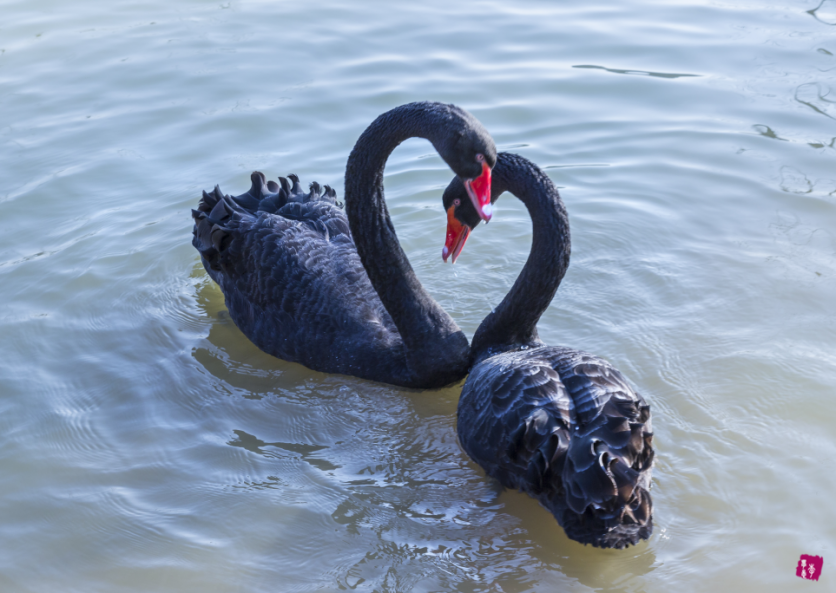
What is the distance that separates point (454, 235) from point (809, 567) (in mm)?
2337

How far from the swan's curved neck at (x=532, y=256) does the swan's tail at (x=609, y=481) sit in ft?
3.24

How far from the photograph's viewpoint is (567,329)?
5.30m

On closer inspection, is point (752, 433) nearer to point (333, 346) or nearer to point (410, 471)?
point (410, 471)

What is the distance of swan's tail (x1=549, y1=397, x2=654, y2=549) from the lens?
337 centimetres

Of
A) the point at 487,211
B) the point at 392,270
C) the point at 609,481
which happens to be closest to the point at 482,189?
the point at 487,211

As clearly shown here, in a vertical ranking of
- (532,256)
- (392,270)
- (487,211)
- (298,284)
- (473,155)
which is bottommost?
(298,284)

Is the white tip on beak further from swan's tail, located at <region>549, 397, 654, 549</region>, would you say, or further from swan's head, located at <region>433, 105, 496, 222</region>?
swan's tail, located at <region>549, 397, 654, 549</region>

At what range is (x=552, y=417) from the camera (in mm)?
3625

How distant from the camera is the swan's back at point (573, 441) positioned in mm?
3412

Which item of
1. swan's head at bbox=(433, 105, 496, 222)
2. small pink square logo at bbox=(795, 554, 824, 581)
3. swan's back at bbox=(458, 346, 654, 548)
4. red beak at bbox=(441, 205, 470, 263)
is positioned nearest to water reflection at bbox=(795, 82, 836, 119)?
red beak at bbox=(441, 205, 470, 263)

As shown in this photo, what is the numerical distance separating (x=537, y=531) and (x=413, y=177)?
3.85 m

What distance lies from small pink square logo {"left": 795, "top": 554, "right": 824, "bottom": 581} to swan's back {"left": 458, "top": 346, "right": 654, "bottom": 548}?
2.15 ft

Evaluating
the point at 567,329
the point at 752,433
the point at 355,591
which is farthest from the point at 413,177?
the point at 355,591

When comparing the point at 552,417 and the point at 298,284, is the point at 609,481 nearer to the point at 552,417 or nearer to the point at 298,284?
the point at 552,417
